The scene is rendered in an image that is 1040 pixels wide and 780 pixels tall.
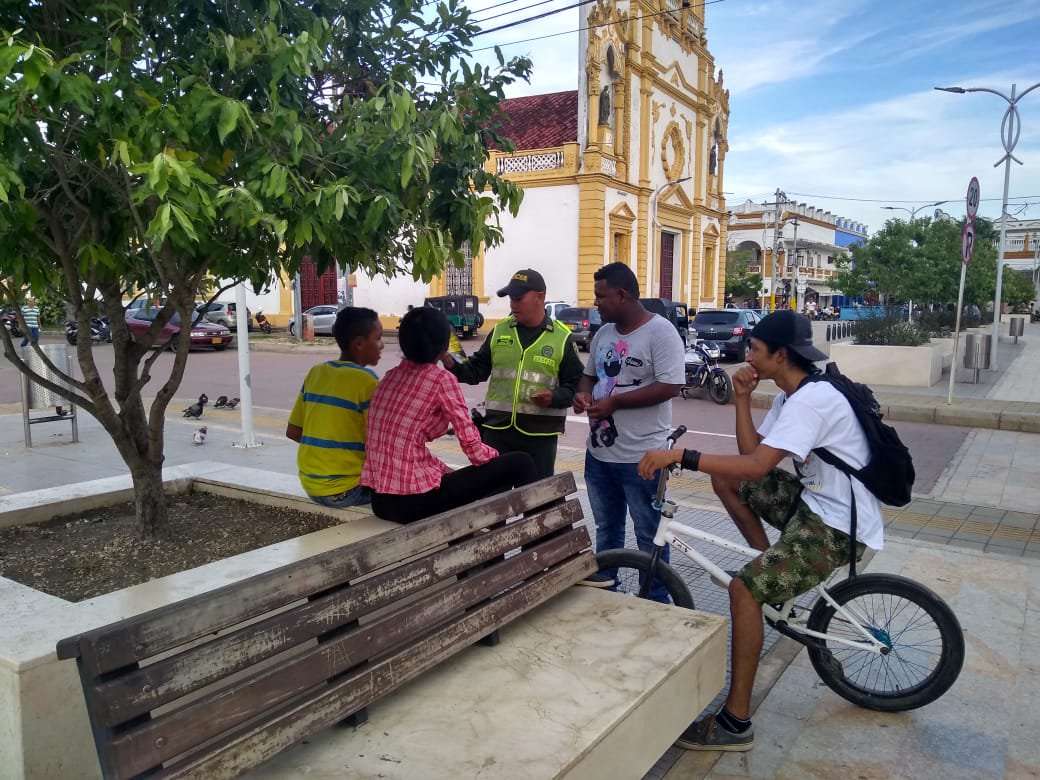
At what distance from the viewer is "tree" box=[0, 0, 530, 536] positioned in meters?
2.55

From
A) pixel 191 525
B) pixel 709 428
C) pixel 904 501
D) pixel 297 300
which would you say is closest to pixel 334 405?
pixel 191 525

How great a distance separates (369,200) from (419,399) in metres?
0.96

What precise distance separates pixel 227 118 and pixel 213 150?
0.44 m

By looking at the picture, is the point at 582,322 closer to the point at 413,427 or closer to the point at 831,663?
the point at 413,427

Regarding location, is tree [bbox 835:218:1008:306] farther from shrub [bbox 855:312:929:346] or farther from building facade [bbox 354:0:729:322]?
shrub [bbox 855:312:929:346]

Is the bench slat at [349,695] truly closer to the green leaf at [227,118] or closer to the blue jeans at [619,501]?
the blue jeans at [619,501]

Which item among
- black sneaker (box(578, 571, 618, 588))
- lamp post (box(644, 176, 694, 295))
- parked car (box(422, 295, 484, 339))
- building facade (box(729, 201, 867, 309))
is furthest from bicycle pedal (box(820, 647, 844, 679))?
building facade (box(729, 201, 867, 309))

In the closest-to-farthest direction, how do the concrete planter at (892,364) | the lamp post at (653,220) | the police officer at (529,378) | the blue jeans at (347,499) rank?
the blue jeans at (347,499) → the police officer at (529,378) → the concrete planter at (892,364) → the lamp post at (653,220)

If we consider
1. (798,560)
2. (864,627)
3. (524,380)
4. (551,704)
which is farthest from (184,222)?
(864,627)

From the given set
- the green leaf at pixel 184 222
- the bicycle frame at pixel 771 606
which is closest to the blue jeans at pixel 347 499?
the bicycle frame at pixel 771 606

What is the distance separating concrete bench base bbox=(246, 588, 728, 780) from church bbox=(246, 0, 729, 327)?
23.7m

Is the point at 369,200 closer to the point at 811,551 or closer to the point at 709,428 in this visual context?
the point at 811,551

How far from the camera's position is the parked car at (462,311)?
27844 millimetres

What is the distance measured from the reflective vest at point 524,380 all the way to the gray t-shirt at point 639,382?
0.28 metres
